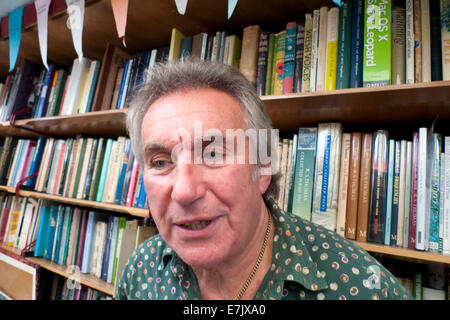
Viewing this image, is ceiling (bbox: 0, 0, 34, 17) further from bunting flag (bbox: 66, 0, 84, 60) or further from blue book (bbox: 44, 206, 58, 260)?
blue book (bbox: 44, 206, 58, 260)

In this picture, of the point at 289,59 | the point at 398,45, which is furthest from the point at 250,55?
the point at 398,45

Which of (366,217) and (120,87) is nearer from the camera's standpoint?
(366,217)

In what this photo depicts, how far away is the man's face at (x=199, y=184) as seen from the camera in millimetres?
546

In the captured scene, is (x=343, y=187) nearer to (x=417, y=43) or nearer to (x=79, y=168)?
(x=417, y=43)

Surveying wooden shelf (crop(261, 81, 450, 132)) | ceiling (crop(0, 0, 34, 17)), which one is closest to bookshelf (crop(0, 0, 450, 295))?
wooden shelf (crop(261, 81, 450, 132))

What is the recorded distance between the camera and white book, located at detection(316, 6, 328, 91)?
0.82 m

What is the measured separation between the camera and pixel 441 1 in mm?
708

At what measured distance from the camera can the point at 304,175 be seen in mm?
851

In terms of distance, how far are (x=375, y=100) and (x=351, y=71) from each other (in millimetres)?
124

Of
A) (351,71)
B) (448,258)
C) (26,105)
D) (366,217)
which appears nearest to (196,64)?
(351,71)

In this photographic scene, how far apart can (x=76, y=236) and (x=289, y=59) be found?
1.51m

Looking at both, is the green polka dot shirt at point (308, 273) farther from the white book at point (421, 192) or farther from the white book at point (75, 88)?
the white book at point (75, 88)
